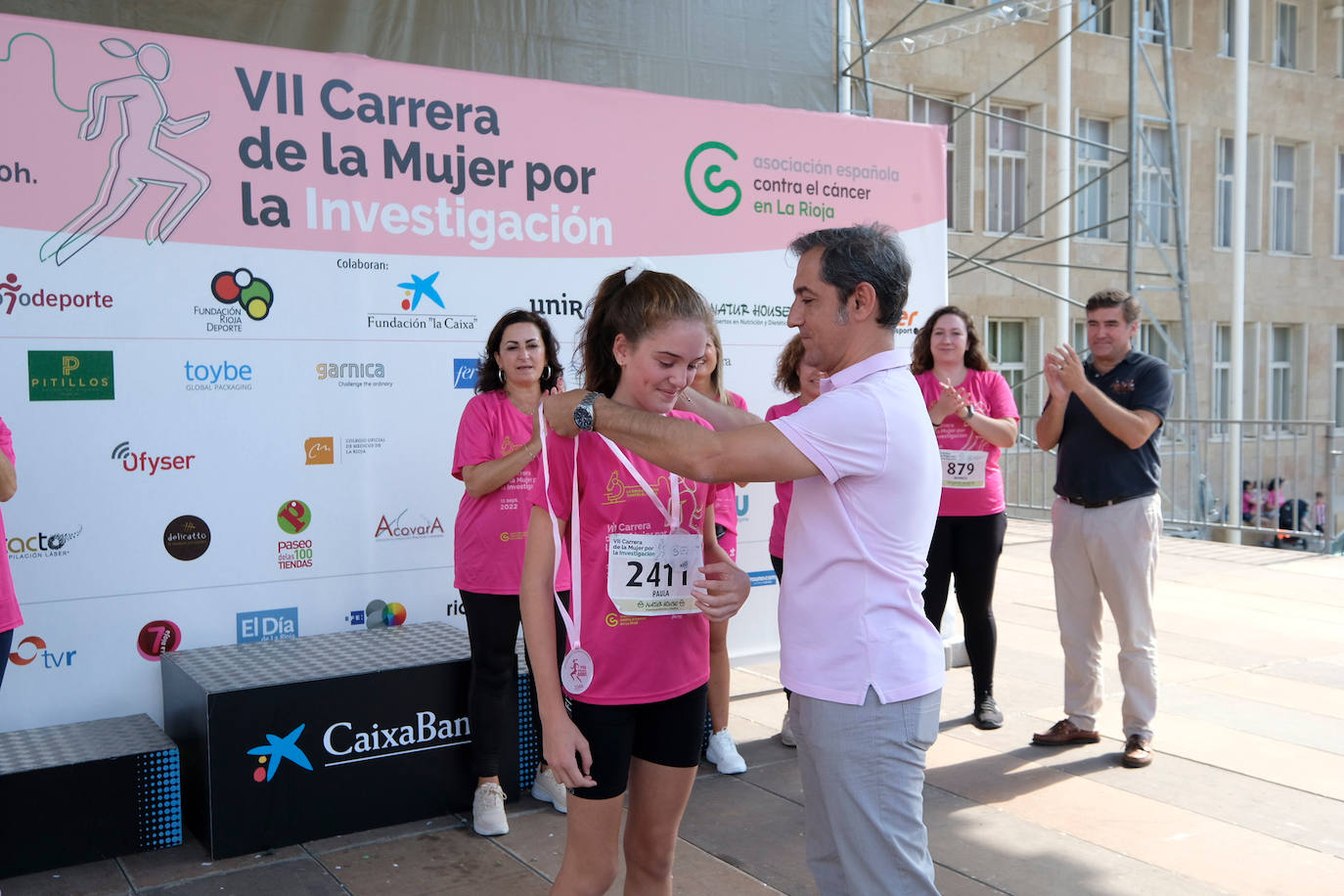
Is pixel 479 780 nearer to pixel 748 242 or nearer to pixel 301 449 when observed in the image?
pixel 301 449

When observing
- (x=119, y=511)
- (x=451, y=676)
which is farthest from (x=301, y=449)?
(x=451, y=676)

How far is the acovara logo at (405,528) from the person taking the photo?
4410 mm

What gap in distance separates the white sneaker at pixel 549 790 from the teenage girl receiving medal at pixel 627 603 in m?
1.70

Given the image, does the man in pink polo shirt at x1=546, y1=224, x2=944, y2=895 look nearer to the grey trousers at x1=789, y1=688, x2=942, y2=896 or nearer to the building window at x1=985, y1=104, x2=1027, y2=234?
the grey trousers at x1=789, y1=688, x2=942, y2=896

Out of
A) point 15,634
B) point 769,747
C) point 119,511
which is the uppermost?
point 119,511

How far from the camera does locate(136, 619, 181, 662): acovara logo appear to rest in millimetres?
3967

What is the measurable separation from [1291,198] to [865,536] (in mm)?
22509

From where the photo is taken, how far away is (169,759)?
11.6 ft

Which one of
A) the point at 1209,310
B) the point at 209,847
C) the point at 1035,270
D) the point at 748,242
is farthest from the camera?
the point at 1209,310

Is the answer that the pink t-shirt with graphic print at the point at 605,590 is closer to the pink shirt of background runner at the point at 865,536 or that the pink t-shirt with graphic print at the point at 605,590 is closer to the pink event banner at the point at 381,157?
the pink shirt of background runner at the point at 865,536

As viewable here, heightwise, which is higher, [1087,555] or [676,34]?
[676,34]

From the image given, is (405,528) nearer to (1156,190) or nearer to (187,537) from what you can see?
(187,537)

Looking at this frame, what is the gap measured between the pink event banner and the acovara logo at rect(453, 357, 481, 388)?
1.46 ft

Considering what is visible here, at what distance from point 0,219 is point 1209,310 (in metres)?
19.1
